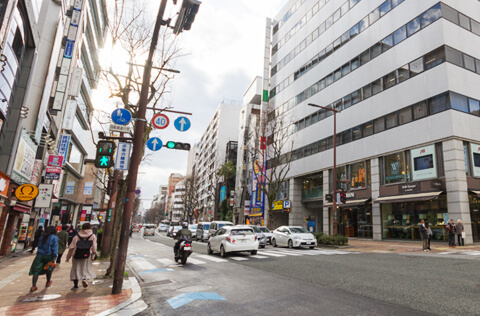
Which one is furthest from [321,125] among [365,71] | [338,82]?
[365,71]

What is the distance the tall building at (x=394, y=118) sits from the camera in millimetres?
19297

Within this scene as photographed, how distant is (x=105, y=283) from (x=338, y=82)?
2855 cm

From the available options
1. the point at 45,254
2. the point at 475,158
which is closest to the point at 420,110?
the point at 475,158

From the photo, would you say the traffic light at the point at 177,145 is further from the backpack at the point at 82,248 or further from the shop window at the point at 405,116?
the shop window at the point at 405,116

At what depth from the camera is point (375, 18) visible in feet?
87.6

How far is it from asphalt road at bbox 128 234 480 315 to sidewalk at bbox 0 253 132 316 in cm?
86

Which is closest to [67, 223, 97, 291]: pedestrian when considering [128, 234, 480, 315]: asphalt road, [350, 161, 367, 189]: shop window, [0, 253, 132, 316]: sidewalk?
[0, 253, 132, 316]: sidewalk

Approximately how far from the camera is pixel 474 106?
805 inches

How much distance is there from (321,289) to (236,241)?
7926 mm

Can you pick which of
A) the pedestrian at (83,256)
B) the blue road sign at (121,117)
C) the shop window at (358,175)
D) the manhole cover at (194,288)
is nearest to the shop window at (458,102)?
the shop window at (358,175)

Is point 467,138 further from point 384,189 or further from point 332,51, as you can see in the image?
point 332,51

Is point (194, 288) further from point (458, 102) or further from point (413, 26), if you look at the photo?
point (413, 26)

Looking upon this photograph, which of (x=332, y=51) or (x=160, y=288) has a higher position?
(x=332, y=51)

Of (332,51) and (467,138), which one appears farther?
(332,51)
